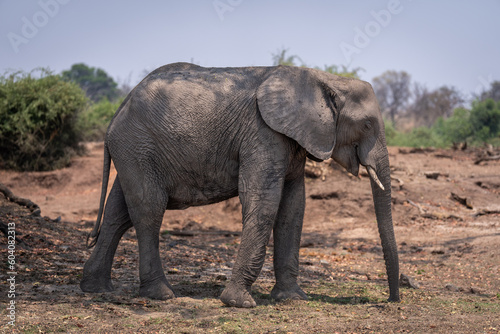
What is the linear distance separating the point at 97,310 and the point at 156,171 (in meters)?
1.78

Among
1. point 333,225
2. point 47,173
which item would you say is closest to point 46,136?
point 47,173

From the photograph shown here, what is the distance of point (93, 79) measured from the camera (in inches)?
2633

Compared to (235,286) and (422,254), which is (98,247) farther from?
(422,254)

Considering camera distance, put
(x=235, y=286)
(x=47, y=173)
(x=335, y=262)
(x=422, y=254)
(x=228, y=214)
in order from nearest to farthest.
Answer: (x=235, y=286), (x=335, y=262), (x=422, y=254), (x=228, y=214), (x=47, y=173)

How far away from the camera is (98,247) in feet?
23.6

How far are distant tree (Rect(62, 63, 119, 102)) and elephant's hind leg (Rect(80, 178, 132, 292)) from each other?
195 ft

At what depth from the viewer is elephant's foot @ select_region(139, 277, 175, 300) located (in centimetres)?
672

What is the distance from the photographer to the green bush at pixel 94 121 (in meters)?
24.3

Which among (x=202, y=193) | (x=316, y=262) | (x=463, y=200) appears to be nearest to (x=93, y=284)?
(x=202, y=193)

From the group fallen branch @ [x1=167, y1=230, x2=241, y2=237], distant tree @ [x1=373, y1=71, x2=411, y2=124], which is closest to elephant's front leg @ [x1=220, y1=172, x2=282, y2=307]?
fallen branch @ [x1=167, y1=230, x2=241, y2=237]

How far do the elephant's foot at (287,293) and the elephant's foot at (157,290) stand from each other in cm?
134

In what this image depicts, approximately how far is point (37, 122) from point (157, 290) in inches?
704

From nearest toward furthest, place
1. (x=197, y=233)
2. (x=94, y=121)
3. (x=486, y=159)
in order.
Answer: (x=197, y=233), (x=486, y=159), (x=94, y=121)

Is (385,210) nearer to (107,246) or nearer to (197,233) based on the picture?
(107,246)
